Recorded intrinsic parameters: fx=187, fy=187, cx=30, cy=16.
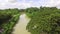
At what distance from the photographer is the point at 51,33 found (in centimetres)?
1187

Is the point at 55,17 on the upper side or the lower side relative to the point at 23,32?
upper

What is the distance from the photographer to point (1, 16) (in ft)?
56.3

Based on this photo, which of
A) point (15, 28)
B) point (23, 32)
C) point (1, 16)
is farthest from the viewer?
point (1, 16)

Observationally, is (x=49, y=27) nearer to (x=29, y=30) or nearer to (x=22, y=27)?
(x=29, y=30)

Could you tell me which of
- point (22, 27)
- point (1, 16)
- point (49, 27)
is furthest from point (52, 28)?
point (1, 16)

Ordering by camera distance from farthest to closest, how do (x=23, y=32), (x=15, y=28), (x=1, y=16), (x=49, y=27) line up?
(x=1, y=16) < (x=15, y=28) < (x=23, y=32) < (x=49, y=27)

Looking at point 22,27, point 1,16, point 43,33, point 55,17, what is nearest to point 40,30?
point 43,33

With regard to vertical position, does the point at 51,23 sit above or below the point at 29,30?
above

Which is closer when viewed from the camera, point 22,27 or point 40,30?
point 40,30

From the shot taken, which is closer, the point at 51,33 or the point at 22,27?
the point at 51,33

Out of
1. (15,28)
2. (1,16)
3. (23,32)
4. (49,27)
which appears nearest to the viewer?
(49,27)

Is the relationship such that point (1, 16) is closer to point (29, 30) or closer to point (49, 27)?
point (29, 30)

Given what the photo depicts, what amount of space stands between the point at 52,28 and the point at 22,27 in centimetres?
380

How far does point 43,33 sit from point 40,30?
0.31m
